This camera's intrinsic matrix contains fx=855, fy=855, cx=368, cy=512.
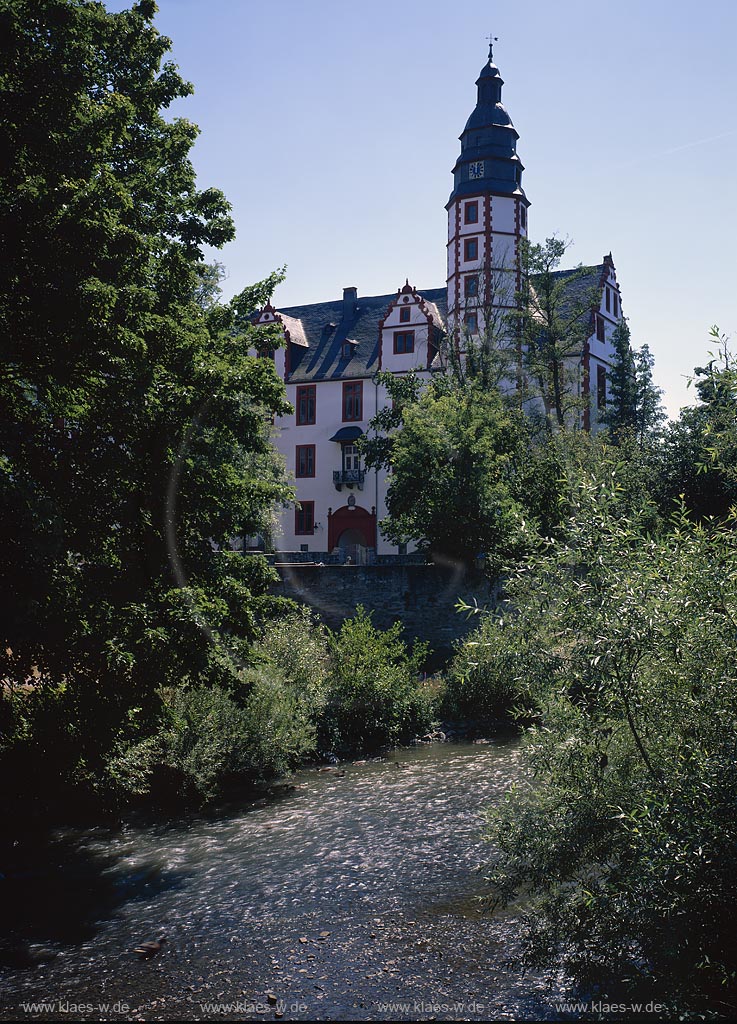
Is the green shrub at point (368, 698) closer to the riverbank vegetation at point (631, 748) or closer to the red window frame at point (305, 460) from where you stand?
the riverbank vegetation at point (631, 748)

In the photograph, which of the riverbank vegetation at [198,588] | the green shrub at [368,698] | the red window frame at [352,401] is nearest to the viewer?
the riverbank vegetation at [198,588]

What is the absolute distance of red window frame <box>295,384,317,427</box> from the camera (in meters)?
48.9

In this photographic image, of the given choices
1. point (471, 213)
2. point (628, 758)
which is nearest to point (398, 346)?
point (471, 213)

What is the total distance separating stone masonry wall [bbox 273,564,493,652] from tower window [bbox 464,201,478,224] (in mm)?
22976

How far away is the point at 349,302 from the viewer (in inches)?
2058

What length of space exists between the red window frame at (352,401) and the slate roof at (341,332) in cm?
51

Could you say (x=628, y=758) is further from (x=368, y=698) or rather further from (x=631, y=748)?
(x=368, y=698)

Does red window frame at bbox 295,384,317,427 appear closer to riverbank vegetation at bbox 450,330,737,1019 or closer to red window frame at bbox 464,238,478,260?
red window frame at bbox 464,238,478,260

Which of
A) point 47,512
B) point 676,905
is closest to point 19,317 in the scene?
point 47,512

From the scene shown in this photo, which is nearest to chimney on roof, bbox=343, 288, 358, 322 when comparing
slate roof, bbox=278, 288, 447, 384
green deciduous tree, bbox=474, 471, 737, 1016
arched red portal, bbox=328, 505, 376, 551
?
slate roof, bbox=278, 288, 447, 384

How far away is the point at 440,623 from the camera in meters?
30.5

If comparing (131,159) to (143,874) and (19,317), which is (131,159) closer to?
(19,317)

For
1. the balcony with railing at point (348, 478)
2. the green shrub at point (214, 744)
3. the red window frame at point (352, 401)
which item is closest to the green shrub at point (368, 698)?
the green shrub at point (214, 744)

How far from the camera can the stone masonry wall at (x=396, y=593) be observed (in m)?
30.6
